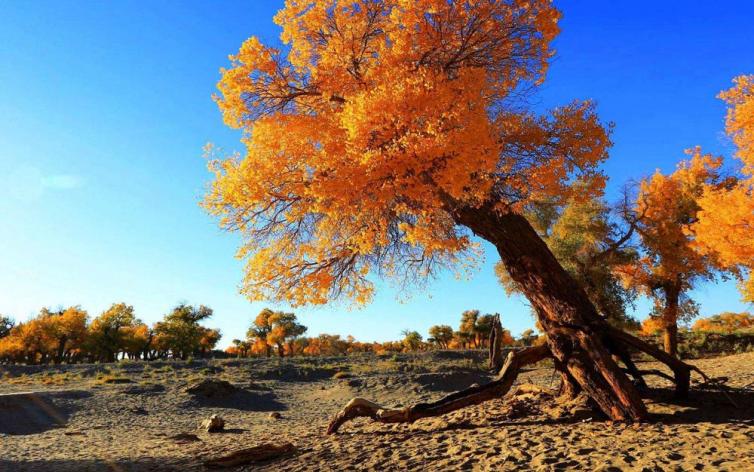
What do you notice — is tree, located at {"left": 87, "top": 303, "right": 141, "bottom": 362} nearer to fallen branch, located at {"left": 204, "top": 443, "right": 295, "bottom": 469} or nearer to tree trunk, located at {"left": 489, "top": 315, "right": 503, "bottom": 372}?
tree trunk, located at {"left": 489, "top": 315, "right": 503, "bottom": 372}

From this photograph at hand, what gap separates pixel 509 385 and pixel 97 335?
63335 mm

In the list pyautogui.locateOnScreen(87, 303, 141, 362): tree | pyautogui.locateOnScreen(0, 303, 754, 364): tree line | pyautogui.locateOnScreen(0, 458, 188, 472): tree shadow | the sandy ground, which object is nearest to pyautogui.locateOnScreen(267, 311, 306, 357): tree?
pyautogui.locateOnScreen(0, 303, 754, 364): tree line

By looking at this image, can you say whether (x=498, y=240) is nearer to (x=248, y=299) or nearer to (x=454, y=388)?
(x=248, y=299)

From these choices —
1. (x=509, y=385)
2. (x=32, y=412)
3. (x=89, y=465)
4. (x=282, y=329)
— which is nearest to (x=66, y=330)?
(x=282, y=329)

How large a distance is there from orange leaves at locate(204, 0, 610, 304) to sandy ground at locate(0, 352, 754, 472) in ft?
12.8

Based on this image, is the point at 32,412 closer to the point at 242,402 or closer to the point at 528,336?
the point at 242,402

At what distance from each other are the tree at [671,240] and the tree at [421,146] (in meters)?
17.8

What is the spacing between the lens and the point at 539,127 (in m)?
9.96

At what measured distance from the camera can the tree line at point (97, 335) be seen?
2359 inches

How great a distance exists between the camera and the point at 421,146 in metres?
8.14

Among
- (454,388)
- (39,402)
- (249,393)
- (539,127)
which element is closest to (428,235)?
(539,127)

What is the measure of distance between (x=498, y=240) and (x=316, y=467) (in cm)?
590

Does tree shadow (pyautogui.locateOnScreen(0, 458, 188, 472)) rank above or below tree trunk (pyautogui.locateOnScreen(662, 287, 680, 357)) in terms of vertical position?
below

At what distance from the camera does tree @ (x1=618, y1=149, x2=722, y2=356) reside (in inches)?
981
